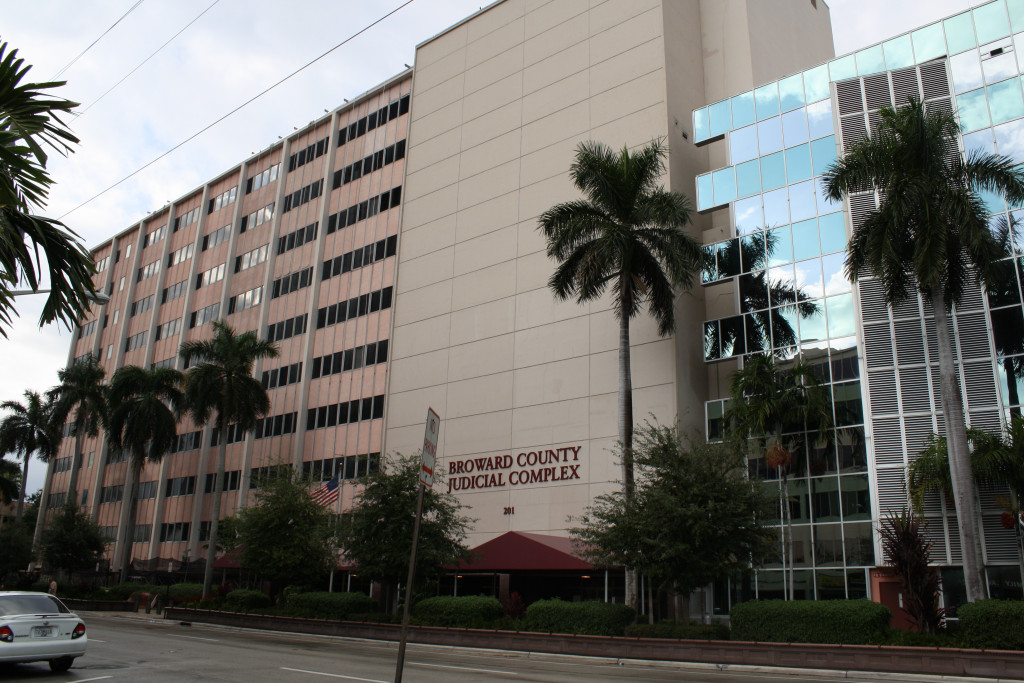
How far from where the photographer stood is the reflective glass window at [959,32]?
106 ft

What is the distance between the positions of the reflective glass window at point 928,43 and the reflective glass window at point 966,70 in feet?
2.50

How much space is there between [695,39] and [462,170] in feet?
51.9

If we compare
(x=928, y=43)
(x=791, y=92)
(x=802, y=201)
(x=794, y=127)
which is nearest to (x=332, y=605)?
(x=802, y=201)

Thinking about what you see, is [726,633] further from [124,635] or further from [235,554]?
[235,554]

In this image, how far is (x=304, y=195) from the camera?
63.0 metres

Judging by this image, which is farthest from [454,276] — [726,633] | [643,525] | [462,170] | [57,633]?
[57,633]

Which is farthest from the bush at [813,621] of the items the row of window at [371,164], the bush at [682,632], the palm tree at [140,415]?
the palm tree at [140,415]

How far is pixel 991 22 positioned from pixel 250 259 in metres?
53.6

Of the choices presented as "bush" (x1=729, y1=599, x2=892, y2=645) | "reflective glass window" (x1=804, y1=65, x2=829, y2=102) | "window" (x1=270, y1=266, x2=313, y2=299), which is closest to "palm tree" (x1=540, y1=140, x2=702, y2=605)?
"bush" (x1=729, y1=599, x2=892, y2=645)

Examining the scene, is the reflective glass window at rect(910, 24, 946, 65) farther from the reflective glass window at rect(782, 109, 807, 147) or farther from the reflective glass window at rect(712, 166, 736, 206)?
the reflective glass window at rect(712, 166, 736, 206)

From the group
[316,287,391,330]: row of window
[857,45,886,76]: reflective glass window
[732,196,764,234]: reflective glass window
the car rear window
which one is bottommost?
the car rear window

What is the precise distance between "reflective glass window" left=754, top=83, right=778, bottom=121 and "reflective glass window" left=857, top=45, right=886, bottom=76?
3.86 m

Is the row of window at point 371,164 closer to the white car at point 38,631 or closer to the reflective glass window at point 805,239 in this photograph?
the reflective glass window at point 805,239

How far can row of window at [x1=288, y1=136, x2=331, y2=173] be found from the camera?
207ft
